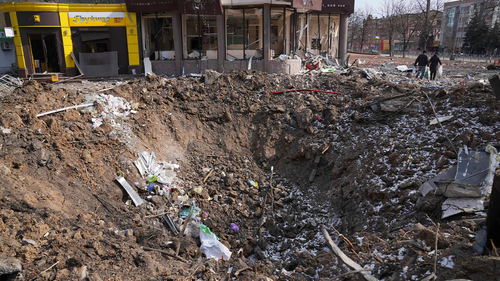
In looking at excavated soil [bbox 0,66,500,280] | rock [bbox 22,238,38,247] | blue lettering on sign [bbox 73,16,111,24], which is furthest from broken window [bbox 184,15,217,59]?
rock [bbox 22,238,38,247]

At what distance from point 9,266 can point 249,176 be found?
5500mm

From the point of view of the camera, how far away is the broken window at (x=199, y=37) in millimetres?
15594

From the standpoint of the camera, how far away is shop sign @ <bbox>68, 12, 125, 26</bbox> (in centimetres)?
1516

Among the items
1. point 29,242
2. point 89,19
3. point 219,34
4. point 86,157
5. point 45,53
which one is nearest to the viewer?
point 29,242

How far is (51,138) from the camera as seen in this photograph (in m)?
7.12

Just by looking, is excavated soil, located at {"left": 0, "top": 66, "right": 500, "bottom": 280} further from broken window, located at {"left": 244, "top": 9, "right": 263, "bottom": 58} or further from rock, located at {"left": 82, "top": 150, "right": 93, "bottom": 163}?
broken window, located at {"left": 244, "top": 9, "right": 263, "bottom": 58}

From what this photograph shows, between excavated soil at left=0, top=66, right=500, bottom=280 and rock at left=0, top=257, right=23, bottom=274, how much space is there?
0.51ft

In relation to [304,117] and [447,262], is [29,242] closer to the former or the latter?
[447,262]

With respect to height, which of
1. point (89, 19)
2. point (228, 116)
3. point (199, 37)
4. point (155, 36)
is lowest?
point (228, 116)

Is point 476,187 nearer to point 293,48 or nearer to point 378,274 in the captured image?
point 378,274

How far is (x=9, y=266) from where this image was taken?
156 inches

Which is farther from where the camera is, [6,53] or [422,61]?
[6,53]

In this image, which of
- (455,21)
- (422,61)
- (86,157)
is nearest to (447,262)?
(86,157)

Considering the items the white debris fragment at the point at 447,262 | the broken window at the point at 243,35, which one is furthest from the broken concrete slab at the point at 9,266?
the broken window at the point at 243,35
